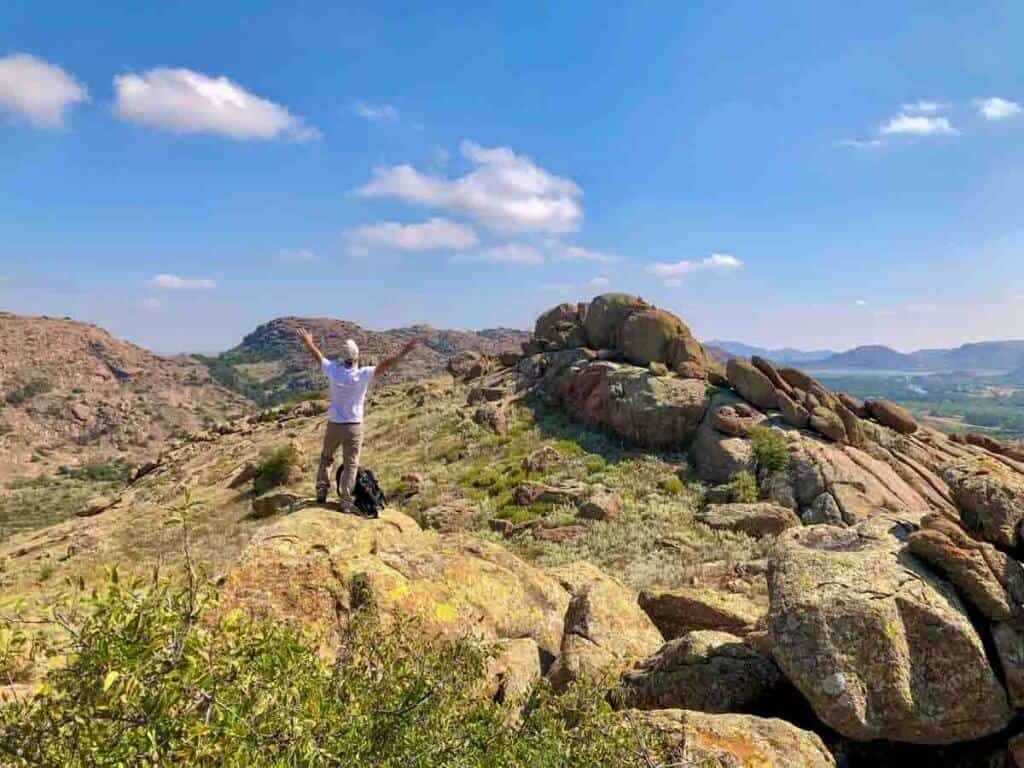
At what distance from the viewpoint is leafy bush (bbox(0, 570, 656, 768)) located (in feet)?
12.0

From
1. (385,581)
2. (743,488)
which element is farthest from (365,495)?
(743,488)

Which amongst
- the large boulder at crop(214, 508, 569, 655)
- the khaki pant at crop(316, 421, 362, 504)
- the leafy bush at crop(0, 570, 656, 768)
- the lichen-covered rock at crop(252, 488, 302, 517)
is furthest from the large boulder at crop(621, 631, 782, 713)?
the lichen-covered rock at crop(252, 488, 302, 517)

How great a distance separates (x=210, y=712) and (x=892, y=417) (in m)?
43.3

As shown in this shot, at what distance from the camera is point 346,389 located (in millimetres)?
14094

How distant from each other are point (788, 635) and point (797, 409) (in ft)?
91.3

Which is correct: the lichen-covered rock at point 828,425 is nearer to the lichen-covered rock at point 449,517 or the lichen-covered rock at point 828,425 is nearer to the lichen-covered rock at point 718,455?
the lichen-covered rock at point 718,455

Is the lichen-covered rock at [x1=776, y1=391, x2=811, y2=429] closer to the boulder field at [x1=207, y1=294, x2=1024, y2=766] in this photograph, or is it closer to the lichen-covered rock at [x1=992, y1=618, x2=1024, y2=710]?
the boulder field at [x1=207, y1=294, x2=1024, y2=766]

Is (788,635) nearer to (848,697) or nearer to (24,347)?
(848,697)

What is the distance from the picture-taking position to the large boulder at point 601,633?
1025cm

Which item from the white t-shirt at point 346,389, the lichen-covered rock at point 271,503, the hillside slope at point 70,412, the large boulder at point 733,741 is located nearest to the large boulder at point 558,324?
the lichen-covered rock at point 271,503

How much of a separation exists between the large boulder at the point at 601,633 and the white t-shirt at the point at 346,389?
21.0 ft

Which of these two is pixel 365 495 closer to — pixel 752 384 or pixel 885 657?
pixel 885 657

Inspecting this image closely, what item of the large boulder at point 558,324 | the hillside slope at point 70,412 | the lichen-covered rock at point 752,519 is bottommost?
the hillside slope at point 70,412

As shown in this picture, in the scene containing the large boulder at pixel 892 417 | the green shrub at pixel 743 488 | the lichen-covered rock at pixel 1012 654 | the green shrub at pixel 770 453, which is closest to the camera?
the lichen-covered rock at pixel 1012 654
